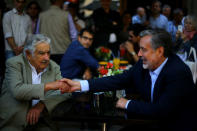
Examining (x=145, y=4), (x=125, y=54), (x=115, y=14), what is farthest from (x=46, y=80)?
(x=145, y=4)

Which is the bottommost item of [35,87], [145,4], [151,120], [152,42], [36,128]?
[36,128]

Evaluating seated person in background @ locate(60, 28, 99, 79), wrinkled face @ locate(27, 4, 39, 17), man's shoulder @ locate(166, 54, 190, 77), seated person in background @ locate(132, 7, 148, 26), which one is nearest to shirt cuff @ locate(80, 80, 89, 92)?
man's shoulder @ locate(166, 54, 190, 77)

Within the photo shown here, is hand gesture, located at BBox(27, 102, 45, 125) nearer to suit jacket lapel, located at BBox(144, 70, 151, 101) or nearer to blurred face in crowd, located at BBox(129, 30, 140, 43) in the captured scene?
suit jacket lapel, located at BBox(144, 70, 151, 101)

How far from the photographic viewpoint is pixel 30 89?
2805mm

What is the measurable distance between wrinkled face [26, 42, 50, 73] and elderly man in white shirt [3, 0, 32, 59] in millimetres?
2422

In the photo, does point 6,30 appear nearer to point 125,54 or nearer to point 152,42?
point 125,54

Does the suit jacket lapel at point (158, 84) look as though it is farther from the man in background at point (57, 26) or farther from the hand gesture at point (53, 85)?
the man in background at point (57, 26)

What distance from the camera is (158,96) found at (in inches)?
102

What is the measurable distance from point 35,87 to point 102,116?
638mm

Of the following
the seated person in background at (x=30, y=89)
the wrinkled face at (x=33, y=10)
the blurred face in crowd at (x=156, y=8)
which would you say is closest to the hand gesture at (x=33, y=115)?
the seated person in background at (x=30, y=89)

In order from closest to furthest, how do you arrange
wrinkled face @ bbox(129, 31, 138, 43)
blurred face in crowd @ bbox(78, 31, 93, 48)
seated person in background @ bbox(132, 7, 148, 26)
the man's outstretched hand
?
the man's outstretched hand < blurred face in crowd @ bbox(78, 31, 93, 48) < wrinkled face @ bbox(129, 31, 138, 43) < seated person in background @ bbox(132, 7, 148, 26)

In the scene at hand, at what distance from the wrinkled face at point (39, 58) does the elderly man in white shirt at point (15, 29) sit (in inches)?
95.3

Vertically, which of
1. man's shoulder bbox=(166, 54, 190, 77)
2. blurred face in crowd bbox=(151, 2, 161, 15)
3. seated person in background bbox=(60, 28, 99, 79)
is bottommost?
seated person in background bbox=(60, 28, 99, 79)

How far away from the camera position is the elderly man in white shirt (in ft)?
17.8
